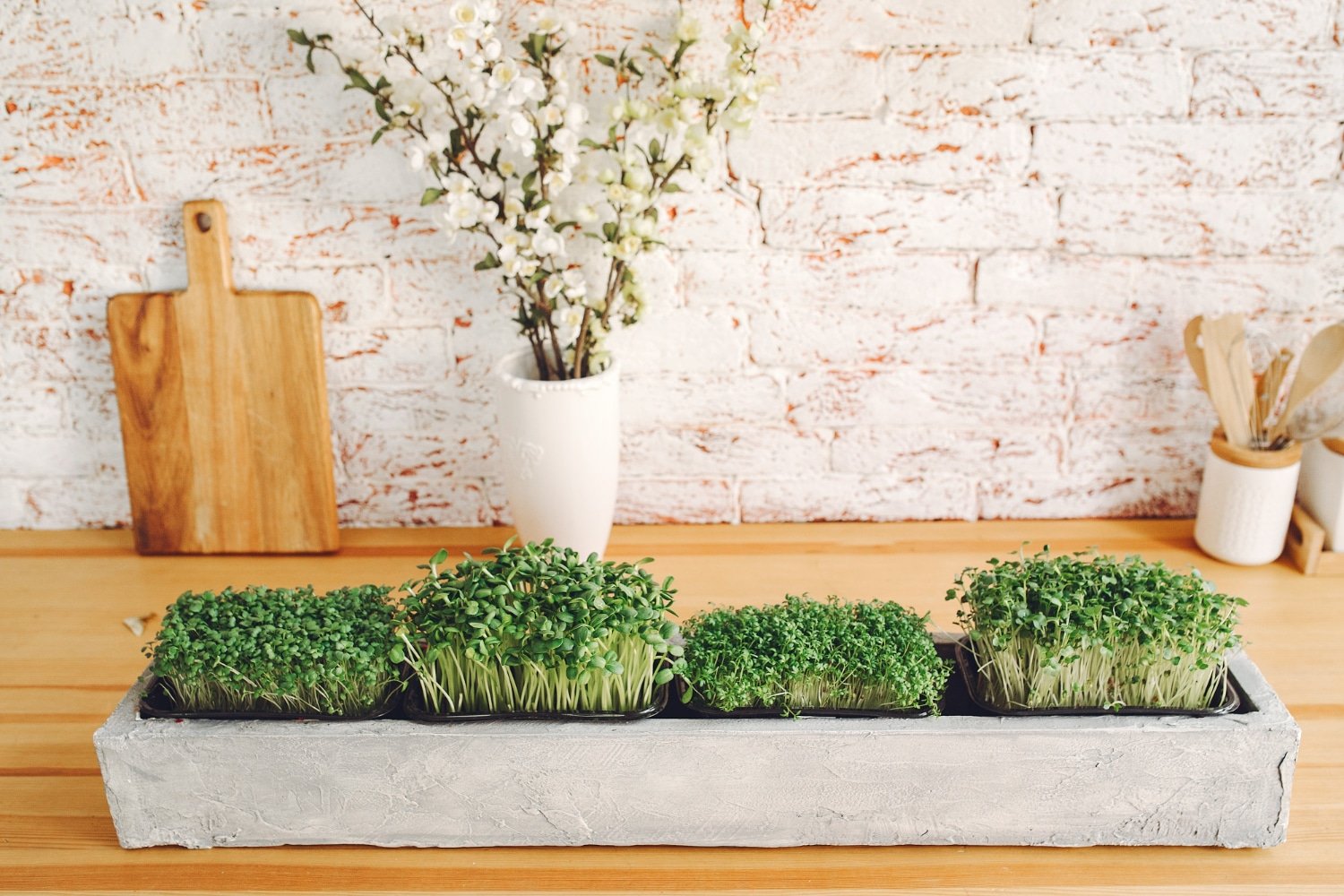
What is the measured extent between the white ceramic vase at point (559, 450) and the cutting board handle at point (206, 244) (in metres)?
0.42

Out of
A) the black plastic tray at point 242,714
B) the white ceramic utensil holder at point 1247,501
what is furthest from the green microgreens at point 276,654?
the white ceramic utensil holder at point 1247,501

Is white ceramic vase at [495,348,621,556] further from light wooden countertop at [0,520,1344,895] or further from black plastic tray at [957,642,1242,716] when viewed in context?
black plastic tray at [957,642,1242,716]

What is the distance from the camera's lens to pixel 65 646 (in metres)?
1.44

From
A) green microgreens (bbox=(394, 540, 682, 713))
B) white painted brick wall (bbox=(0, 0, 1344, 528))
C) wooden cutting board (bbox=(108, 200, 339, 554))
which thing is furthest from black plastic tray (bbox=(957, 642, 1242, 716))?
wooden cutting board (bbox=(108, 200, 339, 554))

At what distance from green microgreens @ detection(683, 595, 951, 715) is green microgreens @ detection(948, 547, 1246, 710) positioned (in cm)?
6

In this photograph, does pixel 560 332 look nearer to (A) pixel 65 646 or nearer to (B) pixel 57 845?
(A) pixel 65 646

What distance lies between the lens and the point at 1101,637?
3.51 ft

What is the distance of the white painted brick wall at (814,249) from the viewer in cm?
151

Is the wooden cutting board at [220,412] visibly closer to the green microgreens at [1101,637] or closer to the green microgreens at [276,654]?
the green microgreens at [276,654]

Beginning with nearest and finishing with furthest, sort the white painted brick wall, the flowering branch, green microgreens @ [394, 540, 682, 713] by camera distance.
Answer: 1. green microgreens @ [394, 540, 682, 713]
2. the flowering branch
3. the white painted brick wall

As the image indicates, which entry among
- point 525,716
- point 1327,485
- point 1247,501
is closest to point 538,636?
point 525,716

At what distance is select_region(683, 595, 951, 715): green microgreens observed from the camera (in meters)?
1.07

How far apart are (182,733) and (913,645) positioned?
2.23 ft

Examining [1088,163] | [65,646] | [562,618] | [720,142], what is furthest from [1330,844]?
[65,646]
